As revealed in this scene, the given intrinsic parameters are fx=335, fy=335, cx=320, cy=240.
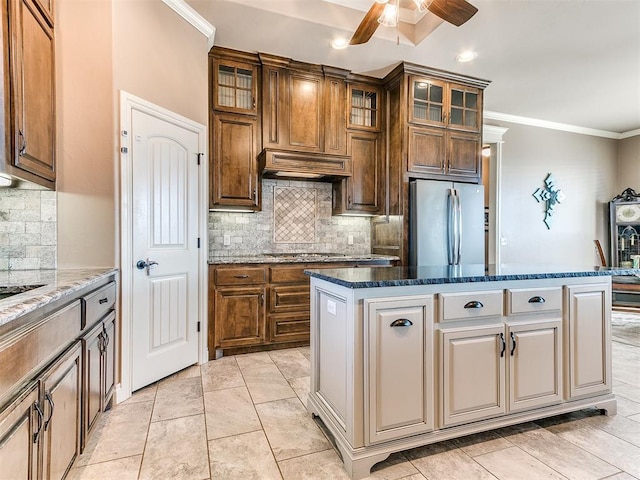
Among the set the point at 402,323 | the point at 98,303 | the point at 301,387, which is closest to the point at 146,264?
the point at 98,303

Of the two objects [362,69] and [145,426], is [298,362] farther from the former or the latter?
[362,69]

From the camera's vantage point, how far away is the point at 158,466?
1667 mm

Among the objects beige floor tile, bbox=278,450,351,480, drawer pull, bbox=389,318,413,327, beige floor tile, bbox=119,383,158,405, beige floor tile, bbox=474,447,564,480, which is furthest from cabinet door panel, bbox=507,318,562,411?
beige floor tile, bbox=119,383,158,405

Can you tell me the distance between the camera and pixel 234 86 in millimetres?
3482

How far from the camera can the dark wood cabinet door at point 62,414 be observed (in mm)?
1204

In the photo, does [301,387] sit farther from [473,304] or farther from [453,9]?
[453,9]

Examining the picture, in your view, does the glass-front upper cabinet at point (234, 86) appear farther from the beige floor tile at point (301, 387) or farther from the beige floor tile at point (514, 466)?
the beige floor tile at point (514, 466)

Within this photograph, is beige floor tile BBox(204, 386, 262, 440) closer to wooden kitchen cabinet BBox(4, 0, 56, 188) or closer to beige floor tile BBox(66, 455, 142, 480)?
beige floor tile BBox(66, 455, 142, 480)

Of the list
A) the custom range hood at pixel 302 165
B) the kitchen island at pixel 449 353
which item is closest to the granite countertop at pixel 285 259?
the custom range hood at pixel 302 165

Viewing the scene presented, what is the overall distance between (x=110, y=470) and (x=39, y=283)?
3.18 feet

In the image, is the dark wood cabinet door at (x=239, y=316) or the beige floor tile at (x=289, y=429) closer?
the beige floor tile at (x=289, y=429)

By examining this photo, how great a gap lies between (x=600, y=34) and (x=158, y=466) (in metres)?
4.84

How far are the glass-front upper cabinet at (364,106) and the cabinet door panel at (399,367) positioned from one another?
2.83 meters

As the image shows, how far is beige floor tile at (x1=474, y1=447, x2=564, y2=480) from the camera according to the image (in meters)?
1.59
